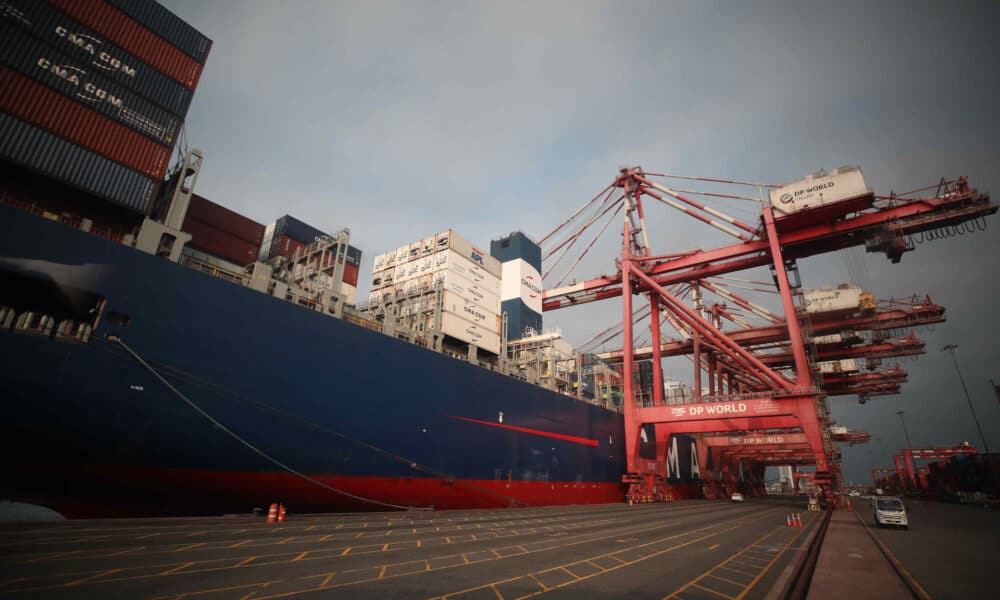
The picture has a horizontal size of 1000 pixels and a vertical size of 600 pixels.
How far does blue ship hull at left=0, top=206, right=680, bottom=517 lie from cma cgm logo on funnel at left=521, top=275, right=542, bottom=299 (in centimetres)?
1215

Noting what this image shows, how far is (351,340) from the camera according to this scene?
51.8ft

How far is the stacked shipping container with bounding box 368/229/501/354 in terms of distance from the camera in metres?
21.6

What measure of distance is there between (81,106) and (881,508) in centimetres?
3071

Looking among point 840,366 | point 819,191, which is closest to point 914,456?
point 840,366

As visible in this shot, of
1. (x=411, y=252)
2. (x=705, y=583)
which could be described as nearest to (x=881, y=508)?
(x=705, y=583)

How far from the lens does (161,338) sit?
455 inches

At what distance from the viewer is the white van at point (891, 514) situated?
15844mm

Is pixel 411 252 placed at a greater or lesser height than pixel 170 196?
greater

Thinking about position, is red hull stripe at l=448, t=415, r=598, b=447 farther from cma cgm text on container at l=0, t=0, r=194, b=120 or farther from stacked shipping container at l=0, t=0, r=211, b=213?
cma cgm text on container at l=0, t=0, r=194, b=120

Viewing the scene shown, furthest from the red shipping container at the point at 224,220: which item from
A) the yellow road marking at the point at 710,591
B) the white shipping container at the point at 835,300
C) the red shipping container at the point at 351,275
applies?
the white shipping container at the point at 835,300

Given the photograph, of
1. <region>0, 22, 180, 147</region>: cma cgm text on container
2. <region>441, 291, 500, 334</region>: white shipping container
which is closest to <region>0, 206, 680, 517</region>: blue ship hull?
<region>441, 291, 500, 334</region>: white shipping container

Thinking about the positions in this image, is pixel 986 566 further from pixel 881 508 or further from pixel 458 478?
pixel 458 478

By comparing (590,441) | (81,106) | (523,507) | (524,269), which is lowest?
(523,507)

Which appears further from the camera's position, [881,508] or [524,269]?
[524,269]
